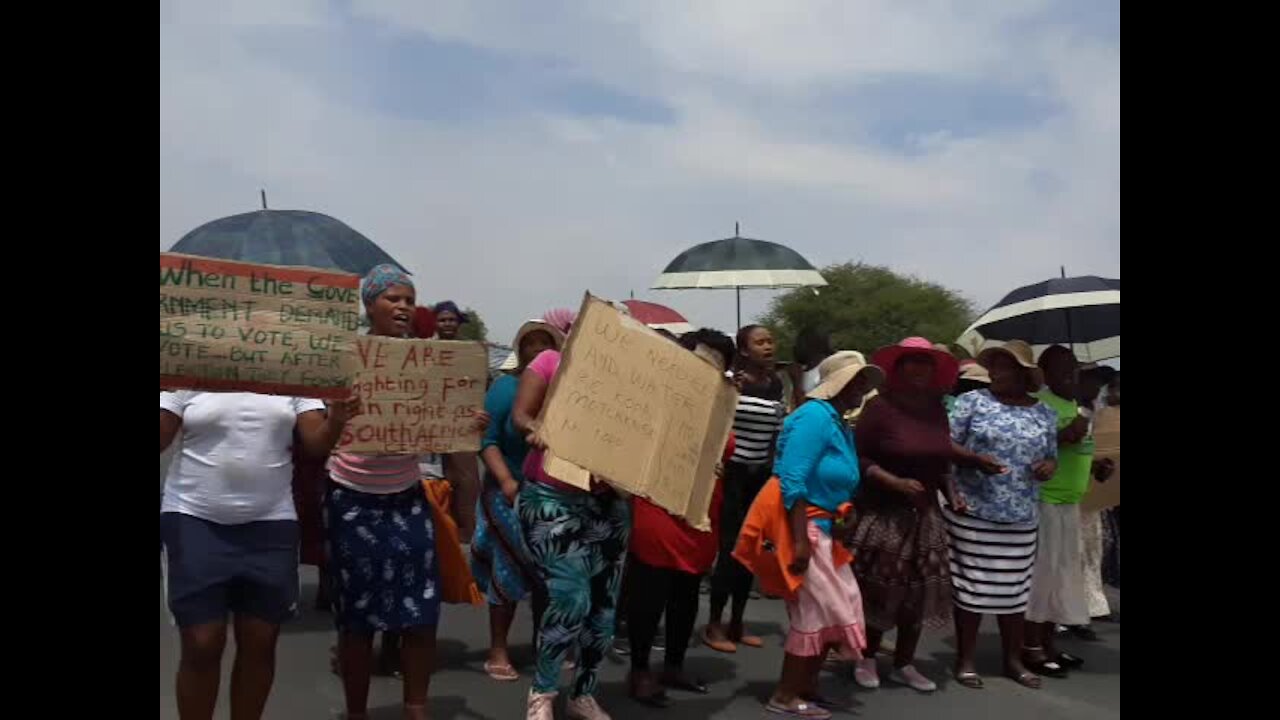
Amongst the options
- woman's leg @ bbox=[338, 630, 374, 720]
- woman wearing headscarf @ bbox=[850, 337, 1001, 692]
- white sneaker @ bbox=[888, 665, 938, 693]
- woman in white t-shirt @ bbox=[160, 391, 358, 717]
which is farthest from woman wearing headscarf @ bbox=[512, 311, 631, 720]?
white sneaker @ bbox=[888, 665, 938, 693]

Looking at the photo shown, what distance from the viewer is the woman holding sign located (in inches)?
161

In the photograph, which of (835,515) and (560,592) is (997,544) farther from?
(560,592)

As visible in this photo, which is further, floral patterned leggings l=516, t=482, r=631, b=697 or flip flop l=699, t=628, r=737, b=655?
flip flop l=699, t=628, r=737, b=655

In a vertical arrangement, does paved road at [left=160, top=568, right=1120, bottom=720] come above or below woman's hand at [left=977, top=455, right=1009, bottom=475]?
below

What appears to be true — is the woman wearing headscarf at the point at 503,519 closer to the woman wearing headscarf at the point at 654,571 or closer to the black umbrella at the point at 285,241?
the woman wearing headscarf at the point at 654,571

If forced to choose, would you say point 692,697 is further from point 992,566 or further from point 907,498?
point 992,566

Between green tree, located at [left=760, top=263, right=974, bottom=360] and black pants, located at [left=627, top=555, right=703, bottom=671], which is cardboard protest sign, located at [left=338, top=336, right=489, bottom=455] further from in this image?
green tree, located at [left=760, top=263, right=974, bottom=360]

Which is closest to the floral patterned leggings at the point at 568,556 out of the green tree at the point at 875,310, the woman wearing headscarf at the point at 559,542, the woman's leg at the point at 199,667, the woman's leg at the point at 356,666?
the woman wearing headscarf at the point at 559,542

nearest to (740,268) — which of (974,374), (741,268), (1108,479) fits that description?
(741,268)

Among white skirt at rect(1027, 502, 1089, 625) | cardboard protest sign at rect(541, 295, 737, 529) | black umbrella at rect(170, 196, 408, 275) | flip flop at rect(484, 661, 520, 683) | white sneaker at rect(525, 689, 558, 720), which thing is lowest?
flip flop at rect(484, 661, 520, 683)

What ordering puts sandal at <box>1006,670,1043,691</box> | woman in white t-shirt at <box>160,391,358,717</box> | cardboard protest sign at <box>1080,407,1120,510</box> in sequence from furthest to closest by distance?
cardboard protest sign at <box>1080,407,1120,510</box>
sandal at <box>1006,670,1043,691</box>
woman in white t-shirt at <box>160,391,358,717</box>

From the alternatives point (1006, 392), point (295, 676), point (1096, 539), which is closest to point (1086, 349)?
point (1096, 539)

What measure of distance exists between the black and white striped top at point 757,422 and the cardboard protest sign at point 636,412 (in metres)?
1.64

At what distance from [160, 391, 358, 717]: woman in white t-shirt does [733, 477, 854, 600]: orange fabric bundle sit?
2213 millimetres
